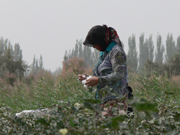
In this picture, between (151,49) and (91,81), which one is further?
(151,49)

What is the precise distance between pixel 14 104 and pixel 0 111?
5.14m

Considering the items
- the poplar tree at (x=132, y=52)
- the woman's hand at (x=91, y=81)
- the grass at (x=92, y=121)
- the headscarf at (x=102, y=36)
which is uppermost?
the poplar tree at (x=132, y=52)

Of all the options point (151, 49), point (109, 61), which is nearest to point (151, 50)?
point (151, 49)

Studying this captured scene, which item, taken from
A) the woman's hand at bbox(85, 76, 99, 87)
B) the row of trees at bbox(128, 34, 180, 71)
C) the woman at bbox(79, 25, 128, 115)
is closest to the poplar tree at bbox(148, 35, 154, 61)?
the row of trees at bbox(128, 34, 180, 71)

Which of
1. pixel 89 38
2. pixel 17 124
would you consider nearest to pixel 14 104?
pixel 89 38

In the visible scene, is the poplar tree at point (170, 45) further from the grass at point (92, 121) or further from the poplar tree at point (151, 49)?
the grass at point (92, 121)

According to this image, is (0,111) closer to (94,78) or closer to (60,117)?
(60,117)

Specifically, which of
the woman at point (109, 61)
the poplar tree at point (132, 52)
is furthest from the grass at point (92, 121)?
the poplar tree at point (132, 52)

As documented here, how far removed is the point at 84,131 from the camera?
5.22ft

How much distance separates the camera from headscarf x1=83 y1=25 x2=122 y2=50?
3.02m

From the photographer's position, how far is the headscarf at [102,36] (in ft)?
9.91

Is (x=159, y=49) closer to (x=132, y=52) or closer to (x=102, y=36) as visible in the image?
(x=132, y=52)

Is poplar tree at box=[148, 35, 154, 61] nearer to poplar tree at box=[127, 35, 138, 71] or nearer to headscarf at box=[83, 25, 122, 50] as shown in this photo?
poplar tree at box=[127, 35, 138, 71]

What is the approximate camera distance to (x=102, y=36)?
9.93ft
